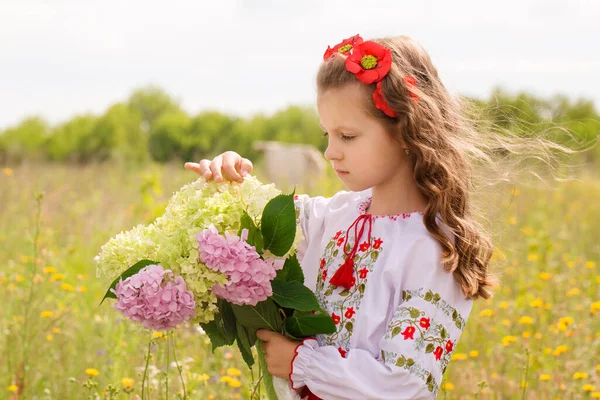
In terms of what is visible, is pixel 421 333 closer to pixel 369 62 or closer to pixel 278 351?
pixel 278 351

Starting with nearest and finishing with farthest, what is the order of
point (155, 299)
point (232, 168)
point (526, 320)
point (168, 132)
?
point (155, 299), point (232, 168), point (526, 320), point (168, 132)

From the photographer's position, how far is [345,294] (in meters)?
1.93

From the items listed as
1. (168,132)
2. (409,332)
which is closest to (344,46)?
(409,332)

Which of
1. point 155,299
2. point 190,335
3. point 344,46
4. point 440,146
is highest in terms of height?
point 344,46

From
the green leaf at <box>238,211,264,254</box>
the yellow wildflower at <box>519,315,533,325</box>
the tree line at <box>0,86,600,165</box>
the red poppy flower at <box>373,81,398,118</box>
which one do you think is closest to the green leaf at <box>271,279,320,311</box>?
the green leaf at <box>238,211,264,254</box>

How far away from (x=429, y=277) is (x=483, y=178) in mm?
486

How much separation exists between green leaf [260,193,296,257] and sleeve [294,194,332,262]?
426 mm

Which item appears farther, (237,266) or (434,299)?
(434,299)

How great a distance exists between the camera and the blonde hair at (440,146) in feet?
6.23

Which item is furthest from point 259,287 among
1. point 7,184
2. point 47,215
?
point 7,184

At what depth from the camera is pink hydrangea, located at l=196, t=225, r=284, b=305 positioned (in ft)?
5.44

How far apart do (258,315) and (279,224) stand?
245 mm

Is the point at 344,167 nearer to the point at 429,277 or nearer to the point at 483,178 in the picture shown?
the point at 429,277

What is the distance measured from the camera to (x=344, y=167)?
1875mm
